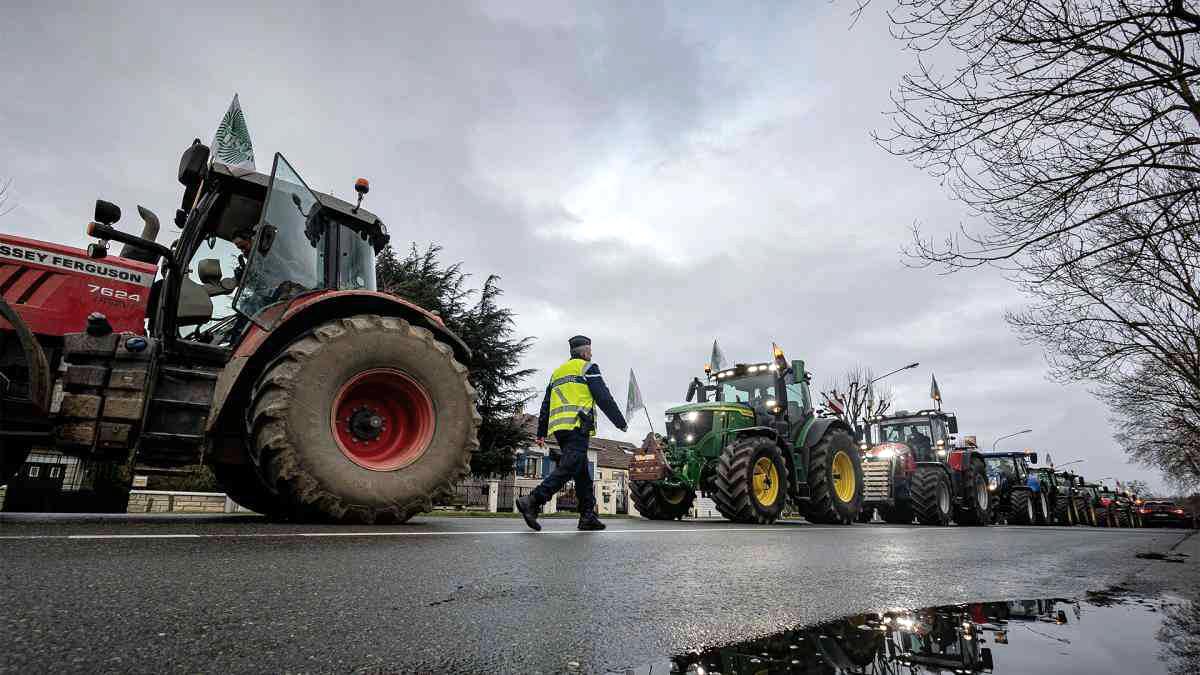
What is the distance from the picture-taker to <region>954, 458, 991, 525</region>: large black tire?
15570 mm

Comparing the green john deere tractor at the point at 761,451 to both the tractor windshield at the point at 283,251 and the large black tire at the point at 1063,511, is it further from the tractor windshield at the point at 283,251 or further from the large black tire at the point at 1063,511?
the large black tire at the point at 1063,511

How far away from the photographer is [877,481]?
13039 mm

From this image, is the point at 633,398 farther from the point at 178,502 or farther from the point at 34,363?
the point at 34,363

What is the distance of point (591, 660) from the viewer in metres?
1.29

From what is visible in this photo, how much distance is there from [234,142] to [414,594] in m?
Result: 5.84

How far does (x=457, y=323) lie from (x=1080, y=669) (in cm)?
1874

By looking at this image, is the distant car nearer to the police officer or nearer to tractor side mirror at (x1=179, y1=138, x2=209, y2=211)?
the police officer

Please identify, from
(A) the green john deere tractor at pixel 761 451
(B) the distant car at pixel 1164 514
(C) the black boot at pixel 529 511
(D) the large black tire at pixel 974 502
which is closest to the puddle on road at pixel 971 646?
(C) the black boot at pixel 529 511

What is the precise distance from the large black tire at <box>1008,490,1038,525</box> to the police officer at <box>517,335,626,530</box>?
745 inches

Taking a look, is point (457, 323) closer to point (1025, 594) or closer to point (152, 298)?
point (152, 298)

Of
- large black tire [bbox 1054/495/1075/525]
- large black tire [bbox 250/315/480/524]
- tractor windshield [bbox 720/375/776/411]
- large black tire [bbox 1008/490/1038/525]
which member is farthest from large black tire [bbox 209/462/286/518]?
large black tire [bbox 1054/495/1075/525]

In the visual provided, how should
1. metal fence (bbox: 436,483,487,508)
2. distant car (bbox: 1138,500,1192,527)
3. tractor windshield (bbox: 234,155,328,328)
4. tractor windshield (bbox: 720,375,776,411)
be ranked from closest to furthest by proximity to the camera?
tractor windshield (bbox: 234,155,328,328) < tractor windshield (bbox: 720,375,776,411) < metal fence (bbox: 436,483,487,508) < distant car (bbox: 1138,500,1192,527)

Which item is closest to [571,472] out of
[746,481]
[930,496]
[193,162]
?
[193,162]

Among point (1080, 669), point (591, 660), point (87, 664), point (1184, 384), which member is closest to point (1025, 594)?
point (1080, 669)
